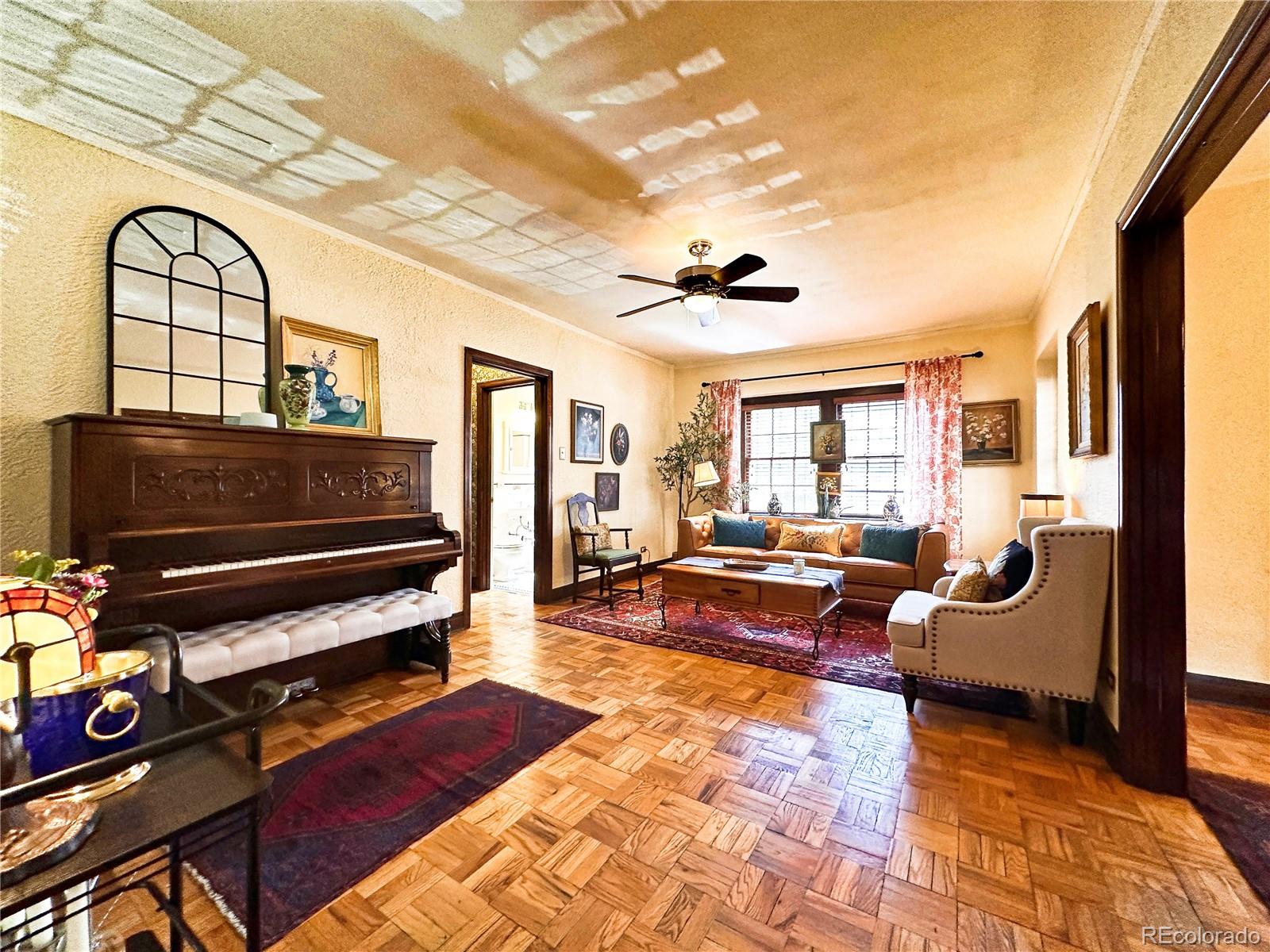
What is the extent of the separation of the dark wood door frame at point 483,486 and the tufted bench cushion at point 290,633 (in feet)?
7.27

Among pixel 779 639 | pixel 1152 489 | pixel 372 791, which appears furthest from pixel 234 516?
pixel 1152 489

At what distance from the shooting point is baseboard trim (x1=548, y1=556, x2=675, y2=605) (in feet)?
16.2

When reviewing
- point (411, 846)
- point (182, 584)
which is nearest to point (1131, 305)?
point (411, 846)

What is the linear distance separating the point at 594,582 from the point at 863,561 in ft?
8.66

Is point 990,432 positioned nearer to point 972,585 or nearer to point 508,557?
point 972,585

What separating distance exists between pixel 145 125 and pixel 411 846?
3098 mm

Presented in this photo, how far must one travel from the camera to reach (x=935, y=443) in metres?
5.11

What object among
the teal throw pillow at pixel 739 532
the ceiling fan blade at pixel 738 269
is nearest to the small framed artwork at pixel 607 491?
the teal throw pillow at pixel 739 532

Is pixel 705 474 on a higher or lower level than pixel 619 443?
lower

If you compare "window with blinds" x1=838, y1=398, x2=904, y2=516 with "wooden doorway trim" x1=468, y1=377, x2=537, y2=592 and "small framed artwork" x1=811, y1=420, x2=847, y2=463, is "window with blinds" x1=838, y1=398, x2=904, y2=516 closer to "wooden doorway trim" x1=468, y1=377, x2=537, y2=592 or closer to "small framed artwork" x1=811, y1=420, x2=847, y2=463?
"small framed artwork" x1=811, y1=420, x2=847, y2=463

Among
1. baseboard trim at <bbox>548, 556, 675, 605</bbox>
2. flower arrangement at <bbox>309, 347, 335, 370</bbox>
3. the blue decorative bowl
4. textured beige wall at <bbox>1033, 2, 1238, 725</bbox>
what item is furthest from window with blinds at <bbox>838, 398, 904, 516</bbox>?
the blue decorative bowl

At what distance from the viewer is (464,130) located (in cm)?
221

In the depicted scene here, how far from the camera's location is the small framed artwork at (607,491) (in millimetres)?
5520

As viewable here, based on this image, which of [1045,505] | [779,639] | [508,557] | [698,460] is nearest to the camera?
[1045,505]
